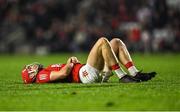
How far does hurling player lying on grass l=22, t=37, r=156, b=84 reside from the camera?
11.8 metres

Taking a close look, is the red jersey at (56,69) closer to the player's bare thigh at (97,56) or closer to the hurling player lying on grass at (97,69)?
the hurling player lying on grass at (97,69)

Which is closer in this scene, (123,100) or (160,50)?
(123,100)

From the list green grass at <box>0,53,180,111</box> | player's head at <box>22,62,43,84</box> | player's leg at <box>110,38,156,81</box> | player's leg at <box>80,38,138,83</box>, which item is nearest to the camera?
green grass at <box>0,53,180,111</box>

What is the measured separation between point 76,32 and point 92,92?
65.5 ft

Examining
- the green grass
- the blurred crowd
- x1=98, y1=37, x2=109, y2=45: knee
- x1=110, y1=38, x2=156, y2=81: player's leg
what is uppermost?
the blurred crowd

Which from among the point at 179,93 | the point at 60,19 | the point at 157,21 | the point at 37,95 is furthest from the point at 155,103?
the point at 60,19

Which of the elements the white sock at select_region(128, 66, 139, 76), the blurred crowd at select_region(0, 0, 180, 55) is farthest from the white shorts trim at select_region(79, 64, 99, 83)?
the blurred crowd at select_region(0, 0, 180, 55)

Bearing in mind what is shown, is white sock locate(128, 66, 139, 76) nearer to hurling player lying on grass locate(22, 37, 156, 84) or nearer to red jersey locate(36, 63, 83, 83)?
hurling player lying on grass locate(22, 37, 156, 84)

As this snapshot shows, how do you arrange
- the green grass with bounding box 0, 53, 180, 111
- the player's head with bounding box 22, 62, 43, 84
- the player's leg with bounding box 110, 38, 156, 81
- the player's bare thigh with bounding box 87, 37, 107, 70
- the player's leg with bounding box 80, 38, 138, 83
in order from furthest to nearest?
1. the player's head with bounding box 22, 62, 43, 84
2. the player's leg with bounding box 110, 38, 156, 81
3. the player's bare thigh with bounding box 87, 37, 107, 70
4. the player's leg with bounding box 80, 38, 138, 83
5. the green grass with bounding box 0, 53, 180, 111

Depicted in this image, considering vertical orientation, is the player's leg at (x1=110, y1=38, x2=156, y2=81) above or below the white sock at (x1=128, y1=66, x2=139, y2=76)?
above

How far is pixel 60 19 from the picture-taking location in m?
30.8

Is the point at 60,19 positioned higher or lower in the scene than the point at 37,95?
higher

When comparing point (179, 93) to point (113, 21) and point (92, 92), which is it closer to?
point (92, 92)

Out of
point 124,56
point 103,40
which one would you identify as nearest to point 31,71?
point 103,40
